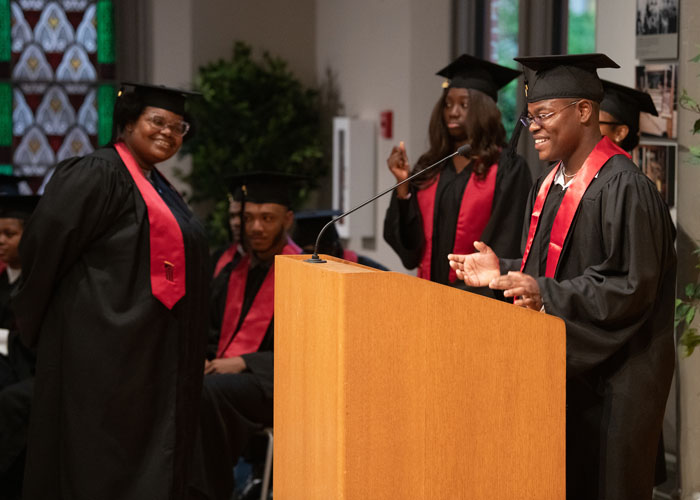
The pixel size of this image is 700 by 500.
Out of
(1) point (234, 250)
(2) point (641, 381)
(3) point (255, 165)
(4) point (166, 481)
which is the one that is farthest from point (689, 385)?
(3) point (255, 165)

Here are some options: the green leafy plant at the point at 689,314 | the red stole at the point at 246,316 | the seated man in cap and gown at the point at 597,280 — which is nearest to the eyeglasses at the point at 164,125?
the red stole at the point at 246,316

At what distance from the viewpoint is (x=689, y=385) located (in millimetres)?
3533

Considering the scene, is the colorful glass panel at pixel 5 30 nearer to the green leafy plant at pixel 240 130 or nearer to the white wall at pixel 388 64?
the green leafy plant at pixel 240 130

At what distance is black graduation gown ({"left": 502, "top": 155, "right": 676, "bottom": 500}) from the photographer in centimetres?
257

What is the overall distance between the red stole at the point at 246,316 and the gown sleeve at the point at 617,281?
7.31 feet

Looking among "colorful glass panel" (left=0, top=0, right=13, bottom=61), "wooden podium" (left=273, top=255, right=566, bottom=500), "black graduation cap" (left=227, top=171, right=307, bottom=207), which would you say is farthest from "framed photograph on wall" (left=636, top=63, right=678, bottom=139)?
"colorful glass panel" (left=0, top=0, right=13, bottom=61)

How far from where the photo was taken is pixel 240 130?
25.7ft

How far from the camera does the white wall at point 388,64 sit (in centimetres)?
679

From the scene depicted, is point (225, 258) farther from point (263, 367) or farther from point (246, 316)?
point (263, 367)

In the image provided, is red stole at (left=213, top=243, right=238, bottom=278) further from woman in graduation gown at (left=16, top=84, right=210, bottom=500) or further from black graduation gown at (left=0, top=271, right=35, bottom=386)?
woman in graduation gown at (left=16, top=84, right=210, bottom=500)

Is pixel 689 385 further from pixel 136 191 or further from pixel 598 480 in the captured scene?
pixel 136 191

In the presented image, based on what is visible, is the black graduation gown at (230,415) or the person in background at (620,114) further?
the black graduation gown at (230,415)

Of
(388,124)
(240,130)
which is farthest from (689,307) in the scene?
(240,130)

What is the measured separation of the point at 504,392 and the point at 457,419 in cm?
13
